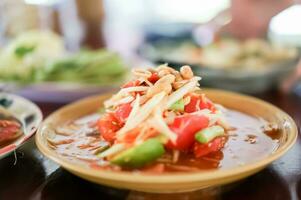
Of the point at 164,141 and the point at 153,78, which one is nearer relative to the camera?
the point at 164,141

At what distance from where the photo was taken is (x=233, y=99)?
149 centimetres

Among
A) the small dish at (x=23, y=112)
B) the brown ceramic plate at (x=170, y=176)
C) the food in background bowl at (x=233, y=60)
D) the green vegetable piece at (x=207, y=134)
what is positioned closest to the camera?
the brown ceramic plate at (x=170, y=176)

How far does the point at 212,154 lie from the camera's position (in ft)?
3.52

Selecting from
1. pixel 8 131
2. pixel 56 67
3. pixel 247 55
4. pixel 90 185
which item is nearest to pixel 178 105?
pixel 90 185

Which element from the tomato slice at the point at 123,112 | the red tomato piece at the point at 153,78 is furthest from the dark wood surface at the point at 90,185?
the red tomato piece at the point at 153,78

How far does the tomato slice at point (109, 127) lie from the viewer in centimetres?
115

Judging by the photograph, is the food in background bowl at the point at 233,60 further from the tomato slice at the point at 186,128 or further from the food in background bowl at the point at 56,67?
the tomato slice at the point at 186,128

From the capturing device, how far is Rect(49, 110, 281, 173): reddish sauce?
1014 mm

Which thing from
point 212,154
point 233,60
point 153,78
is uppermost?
point 153,78

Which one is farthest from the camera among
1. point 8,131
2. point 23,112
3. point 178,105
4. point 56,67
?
point 56,67

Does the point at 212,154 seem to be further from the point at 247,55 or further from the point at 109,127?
the point at 247,55

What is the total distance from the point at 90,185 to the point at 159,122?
243 mm

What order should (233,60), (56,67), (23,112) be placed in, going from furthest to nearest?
(233,60) → (56,67) → (23,112)

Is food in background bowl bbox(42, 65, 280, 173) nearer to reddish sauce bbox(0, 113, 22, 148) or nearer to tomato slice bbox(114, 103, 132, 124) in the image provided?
tomato slice bbox(114, 103, 132, 124)
